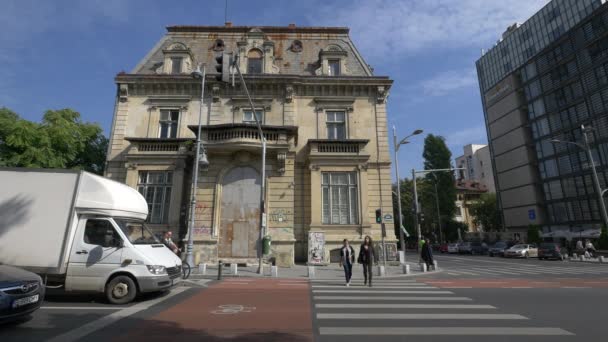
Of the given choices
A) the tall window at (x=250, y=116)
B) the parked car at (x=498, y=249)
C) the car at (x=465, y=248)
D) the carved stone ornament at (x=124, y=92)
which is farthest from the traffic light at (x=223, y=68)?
the car at (x=465, y=248)

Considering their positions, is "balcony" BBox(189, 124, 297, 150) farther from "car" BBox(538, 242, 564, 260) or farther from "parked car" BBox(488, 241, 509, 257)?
"parked car" BBox(488, 241, 509, 257)

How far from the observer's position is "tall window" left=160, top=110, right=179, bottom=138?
69.4 feet

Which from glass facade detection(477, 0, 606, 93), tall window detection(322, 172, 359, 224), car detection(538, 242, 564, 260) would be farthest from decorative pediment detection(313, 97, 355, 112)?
glass facade detection(477, 0, 606, 93)

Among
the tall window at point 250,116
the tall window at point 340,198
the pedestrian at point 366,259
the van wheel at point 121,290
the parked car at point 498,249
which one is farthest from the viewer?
the parked car at point 498,249

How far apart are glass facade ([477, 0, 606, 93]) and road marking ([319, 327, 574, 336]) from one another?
58.2 metres

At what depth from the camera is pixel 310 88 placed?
21.7 meters

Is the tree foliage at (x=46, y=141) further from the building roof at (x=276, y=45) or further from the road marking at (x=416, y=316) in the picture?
the road marking at (x=416, y=316)

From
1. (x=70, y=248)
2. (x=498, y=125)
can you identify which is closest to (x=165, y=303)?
(x=70, y=248)

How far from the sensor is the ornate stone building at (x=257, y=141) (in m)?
18.2

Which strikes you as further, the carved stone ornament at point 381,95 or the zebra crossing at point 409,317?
the carved stone ornament at point 381,95

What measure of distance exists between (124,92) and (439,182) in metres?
45.0

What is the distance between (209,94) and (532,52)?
5600 cm

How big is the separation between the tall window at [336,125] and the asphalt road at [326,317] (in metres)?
13.1

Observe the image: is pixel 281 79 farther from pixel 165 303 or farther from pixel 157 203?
pixel 165 303
